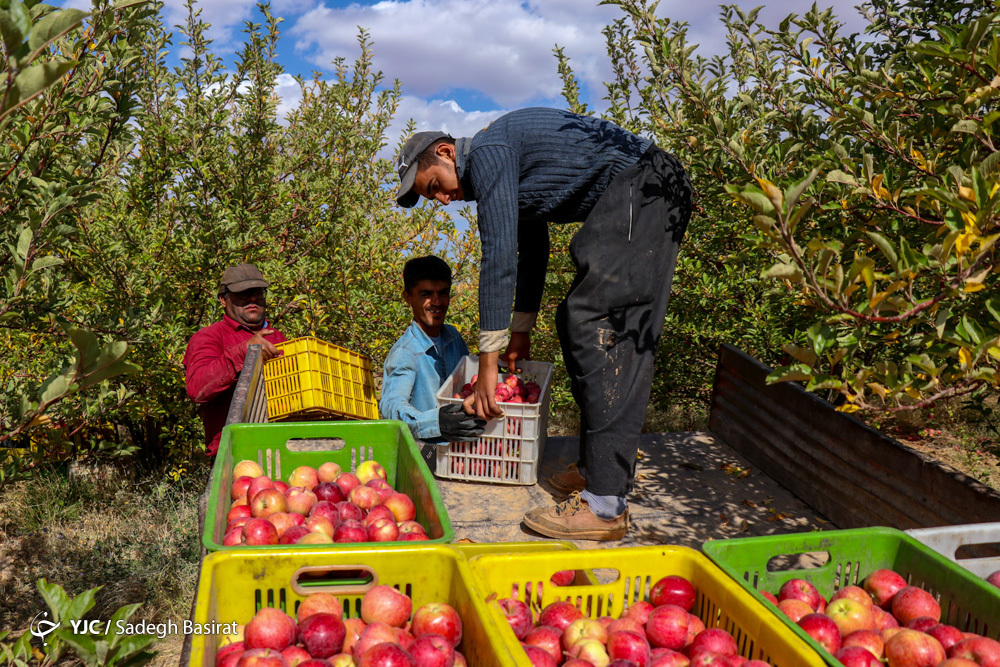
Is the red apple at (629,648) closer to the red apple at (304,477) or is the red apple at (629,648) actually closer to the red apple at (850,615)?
the red apple at (850,615)

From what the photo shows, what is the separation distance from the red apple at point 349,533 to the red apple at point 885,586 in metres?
1.53

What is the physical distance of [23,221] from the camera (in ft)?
8.90

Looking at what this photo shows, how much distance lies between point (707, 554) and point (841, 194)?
4.64 feet

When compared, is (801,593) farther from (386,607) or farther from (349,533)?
(349,533)

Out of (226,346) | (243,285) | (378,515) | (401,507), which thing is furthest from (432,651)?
(243,285)

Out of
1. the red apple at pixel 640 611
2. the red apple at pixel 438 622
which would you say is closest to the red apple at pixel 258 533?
the red apple at pixel 438 622

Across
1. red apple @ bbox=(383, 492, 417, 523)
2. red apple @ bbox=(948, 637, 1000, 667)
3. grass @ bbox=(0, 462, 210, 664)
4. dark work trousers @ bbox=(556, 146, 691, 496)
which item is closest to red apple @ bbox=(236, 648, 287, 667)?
red apple @ bbox=(383, 492, 417, 523)

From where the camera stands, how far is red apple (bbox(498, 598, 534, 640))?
6.00 feet

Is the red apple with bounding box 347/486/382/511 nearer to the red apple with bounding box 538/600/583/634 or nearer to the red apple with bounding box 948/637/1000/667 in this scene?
the red apple with bounding box 538/600/583/634

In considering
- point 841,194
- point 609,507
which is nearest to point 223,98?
point 609,507

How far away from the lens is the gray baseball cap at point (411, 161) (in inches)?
126

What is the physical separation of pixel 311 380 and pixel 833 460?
2.76 m

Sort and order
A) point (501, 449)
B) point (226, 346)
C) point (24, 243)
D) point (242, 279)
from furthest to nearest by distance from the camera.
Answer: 1. point (242, 279)
2. point (226, 346)
3. point (501, 449)
4. point (24, 243)

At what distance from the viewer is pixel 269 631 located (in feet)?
5.48
